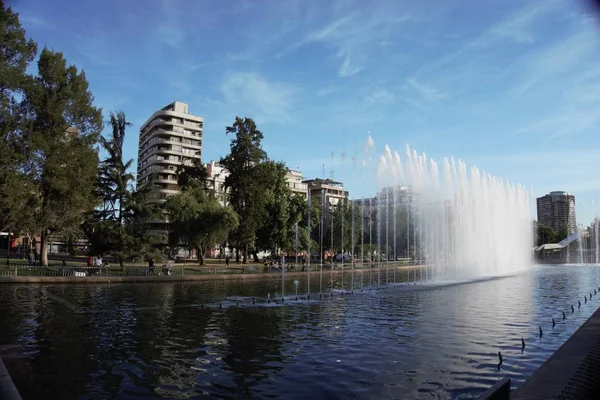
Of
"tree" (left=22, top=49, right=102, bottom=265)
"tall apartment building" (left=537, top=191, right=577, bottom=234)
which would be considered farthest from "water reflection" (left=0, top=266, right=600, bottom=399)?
"tall apartment building" (left=537, top=191, right=577, bottom=234)

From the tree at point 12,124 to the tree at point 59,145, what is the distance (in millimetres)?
1093

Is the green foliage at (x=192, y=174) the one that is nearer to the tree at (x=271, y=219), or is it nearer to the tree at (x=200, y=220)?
the tree at (x=271, y=219)

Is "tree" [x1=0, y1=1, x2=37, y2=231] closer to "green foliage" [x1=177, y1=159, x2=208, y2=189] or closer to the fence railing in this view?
the fence railing

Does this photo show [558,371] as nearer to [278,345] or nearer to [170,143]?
[278,345]

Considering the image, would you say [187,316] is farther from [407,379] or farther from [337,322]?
[407,379]

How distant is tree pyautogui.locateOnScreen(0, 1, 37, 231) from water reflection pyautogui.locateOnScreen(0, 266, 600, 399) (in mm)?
15602

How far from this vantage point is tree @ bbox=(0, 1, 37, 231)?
36812 mm

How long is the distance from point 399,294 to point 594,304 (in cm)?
1076

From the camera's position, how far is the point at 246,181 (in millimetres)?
63312

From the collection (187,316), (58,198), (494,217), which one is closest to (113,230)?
(58,198)

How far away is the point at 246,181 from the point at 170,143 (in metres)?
52.8

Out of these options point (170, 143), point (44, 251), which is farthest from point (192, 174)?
point (170, 143)

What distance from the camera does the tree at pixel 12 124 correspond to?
121 ft

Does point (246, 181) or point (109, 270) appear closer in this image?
point (109, 270)
